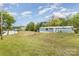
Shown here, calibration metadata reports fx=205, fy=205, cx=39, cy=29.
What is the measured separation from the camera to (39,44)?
5.45ft

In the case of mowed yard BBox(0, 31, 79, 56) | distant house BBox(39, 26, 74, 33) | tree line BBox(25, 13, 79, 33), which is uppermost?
tree line BBox(25, 13, 79, 33)

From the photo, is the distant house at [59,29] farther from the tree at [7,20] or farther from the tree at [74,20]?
the tree at [7,20]

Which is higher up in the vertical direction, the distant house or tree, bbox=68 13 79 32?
tree, bbox=68 13 79 32

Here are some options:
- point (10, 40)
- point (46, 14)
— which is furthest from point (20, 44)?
point (46, 14)

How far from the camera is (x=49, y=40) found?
168cm

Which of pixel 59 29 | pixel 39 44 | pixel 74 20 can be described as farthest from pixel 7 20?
pixel 74 20

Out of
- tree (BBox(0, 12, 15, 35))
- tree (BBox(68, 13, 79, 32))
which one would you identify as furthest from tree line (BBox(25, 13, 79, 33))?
tree (BBox(0, 12, 15, 35))

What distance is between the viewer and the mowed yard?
1.64 m

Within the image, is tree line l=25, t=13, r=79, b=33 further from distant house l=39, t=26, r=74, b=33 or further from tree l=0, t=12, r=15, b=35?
tree l=0, t=12, r=15, b=35

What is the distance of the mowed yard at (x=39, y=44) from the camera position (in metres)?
1.64

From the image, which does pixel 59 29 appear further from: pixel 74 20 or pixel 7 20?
→ pixel 7 20

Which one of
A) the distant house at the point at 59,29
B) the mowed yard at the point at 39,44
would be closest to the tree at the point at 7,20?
the mowed yard at the point at 39,44

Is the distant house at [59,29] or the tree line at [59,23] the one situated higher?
the tree line at [59,23]

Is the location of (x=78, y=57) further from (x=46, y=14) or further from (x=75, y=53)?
(x=46, y=14)
